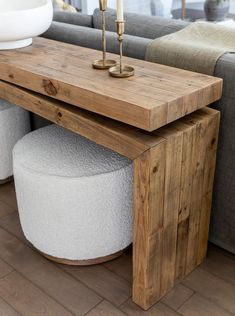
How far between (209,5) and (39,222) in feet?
8.88

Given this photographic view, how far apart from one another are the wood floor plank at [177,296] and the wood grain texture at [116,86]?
0.62 metres

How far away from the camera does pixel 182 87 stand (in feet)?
4.25

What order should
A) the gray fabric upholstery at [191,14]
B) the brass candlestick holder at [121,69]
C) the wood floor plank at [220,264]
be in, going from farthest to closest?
the gray fabric upholstery at [191,14] < the wood floor plank at [220,264] < the brass candlestick holder at [121,69]

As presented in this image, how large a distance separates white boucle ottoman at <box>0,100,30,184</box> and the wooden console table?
0.43 metres

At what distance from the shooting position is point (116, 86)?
1318 mm

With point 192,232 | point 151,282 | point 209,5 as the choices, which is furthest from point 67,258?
point 209,5

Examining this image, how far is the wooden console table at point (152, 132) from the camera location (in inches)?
48.3

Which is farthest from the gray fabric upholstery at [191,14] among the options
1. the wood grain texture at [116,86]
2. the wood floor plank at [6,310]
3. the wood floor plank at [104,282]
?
the wood floor plank at [6,310]

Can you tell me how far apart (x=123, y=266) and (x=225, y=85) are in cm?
72

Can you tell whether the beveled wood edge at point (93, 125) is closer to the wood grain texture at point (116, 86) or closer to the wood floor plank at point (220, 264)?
the wood grain texture at point (116, 86)

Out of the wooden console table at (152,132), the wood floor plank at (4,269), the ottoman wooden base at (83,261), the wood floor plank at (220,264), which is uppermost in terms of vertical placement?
the wooden console table at (152,132)

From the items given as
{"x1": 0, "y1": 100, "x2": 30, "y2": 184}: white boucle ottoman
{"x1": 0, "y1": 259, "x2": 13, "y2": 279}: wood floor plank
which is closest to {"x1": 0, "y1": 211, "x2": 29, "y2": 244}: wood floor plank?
{"x1": 0, "y1": 259, "x2": 13, "y2": 279}: wood floor plank

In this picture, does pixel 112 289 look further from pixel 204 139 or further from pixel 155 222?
pixel 204 139

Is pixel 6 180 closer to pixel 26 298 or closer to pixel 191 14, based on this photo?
pixel 26 298
